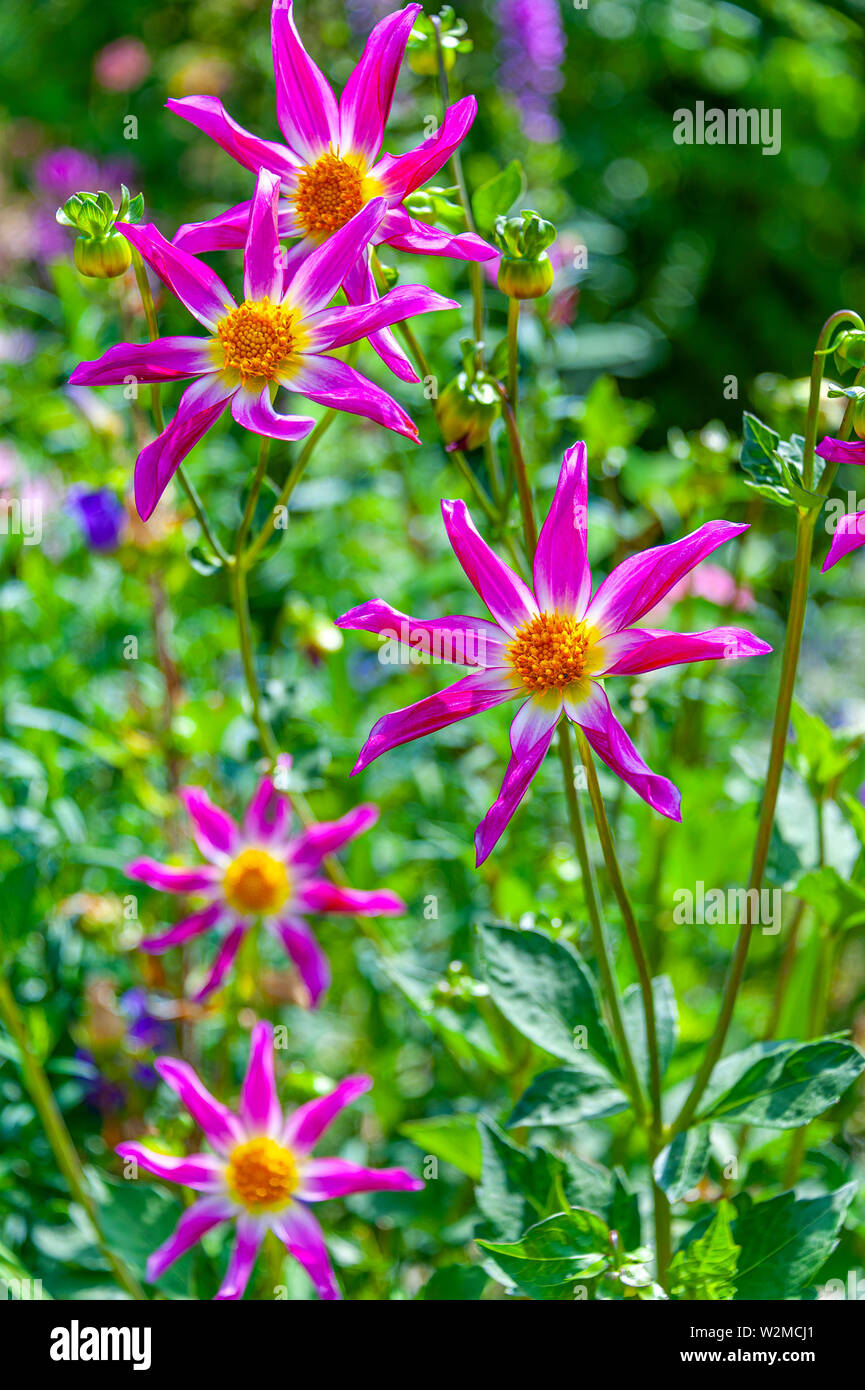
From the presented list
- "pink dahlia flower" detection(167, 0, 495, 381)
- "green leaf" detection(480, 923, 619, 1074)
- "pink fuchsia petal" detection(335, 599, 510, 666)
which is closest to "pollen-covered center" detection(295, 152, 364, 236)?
"pink dahlia flower" detection(167, 0, 495, 381)

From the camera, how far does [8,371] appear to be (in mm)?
1329

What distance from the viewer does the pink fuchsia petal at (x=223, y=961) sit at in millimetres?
860

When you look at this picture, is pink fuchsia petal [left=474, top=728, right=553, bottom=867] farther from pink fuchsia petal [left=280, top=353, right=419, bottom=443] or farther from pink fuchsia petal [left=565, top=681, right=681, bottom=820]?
pink fuchsia petal [left=280, top=353, right=419, bottom=443]

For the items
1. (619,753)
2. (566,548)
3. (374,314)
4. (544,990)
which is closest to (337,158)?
(374,314)

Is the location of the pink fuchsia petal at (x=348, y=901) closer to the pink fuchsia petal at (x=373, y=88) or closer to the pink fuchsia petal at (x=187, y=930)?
the pink fuchsia petal at (x=187, y=930)

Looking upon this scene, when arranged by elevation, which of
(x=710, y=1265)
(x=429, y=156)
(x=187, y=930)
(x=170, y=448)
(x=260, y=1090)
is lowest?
(x=710, y=1265)

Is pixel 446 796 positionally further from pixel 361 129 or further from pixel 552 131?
pixel 552 131

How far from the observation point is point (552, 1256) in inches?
24.7

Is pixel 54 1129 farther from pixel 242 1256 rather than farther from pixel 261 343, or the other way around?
pixel 261 343

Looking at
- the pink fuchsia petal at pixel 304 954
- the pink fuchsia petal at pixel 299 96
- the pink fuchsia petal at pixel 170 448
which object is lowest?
the pink fuchsia petal at pixel 304 954

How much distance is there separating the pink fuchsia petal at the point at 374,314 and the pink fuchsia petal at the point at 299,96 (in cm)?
11

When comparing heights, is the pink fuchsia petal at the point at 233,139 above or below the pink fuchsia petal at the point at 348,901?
above

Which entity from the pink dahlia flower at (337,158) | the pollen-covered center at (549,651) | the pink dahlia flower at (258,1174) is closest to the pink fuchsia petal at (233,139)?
the pink dahlia flower at (337,158)

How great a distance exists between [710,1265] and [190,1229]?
31cm
